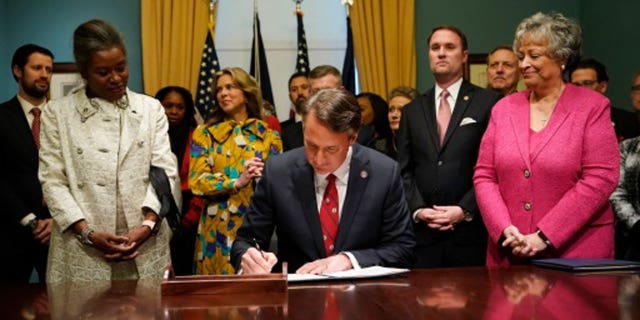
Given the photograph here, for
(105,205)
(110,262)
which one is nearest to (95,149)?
(105,205)

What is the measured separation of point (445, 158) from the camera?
Answer: 3.86 meters

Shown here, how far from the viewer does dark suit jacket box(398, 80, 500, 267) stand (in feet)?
12.4

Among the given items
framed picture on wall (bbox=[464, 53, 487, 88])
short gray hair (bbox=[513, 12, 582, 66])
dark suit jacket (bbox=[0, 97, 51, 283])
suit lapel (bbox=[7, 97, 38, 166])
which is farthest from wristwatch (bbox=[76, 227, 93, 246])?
framed picture on wall (bbox=[464, 53, 487, 88])

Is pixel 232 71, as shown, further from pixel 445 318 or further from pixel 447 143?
pixel 445 318

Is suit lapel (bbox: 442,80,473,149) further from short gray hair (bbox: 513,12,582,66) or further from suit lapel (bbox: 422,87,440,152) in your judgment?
short gray hair (bbox: 513,12,582,66)

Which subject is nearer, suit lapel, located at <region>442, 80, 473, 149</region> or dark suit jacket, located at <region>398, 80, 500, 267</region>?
dark suit jacket, located at <region>398, 80, 500, 267</region>

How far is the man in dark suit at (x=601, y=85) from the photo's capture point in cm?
496

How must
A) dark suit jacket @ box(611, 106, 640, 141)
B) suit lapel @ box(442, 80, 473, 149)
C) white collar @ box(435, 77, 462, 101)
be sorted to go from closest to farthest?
suit lapel @ box(442, 80, 473, 149) < white collar @ box(435, 77, 462, 101) < dark suit jacket @ box(611, 106, 640, 141)

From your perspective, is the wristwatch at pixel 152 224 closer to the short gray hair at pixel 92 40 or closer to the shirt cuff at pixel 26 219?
the short gray hair at pixel 92 40

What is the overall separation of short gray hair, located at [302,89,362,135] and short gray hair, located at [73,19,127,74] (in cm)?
103

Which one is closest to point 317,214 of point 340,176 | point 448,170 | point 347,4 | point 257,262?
point 340,176

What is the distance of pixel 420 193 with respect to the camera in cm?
390

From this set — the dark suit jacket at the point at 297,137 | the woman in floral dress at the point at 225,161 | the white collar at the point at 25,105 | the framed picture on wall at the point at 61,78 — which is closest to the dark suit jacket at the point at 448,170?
the dark suit jacket at the point at 297,137

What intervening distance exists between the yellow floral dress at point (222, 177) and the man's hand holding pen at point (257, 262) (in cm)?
159
